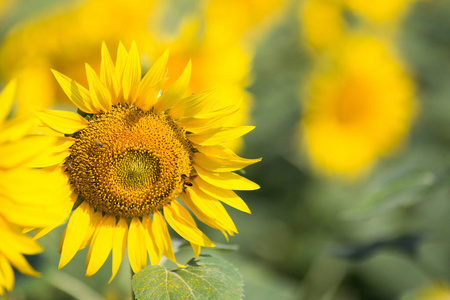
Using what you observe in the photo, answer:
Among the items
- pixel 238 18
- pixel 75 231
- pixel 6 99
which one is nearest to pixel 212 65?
Result: pixel 238 18

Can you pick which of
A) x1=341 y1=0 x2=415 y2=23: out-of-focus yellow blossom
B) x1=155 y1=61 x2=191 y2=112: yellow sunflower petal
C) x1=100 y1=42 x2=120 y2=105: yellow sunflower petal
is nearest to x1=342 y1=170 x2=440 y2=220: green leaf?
x1=155 y1=61 x2=191 y2=112: yellow sunflower petal

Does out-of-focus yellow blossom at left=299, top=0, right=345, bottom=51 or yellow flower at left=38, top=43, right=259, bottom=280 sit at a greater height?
out-of-focus yellow blossom at left=299, top=0, right=345, bottom=51

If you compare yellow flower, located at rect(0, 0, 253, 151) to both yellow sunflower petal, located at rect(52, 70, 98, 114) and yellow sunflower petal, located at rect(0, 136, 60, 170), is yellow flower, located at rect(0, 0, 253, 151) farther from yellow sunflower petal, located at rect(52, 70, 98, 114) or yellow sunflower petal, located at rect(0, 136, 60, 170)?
yellow sunflower petal, located at rect(0, 136, 60, 170)

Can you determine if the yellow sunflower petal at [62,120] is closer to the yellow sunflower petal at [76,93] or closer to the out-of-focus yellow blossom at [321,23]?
the yellow sunflower petal at [76,93]

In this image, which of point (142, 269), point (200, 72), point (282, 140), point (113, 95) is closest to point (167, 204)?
point (142, 269)

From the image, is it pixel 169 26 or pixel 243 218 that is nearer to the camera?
pixel 169 26

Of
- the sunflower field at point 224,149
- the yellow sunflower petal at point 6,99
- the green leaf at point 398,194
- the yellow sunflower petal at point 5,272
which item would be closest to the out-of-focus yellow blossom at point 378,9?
the sunflower field at point 224,149

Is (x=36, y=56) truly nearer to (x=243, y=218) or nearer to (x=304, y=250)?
(x=243, y=218)
